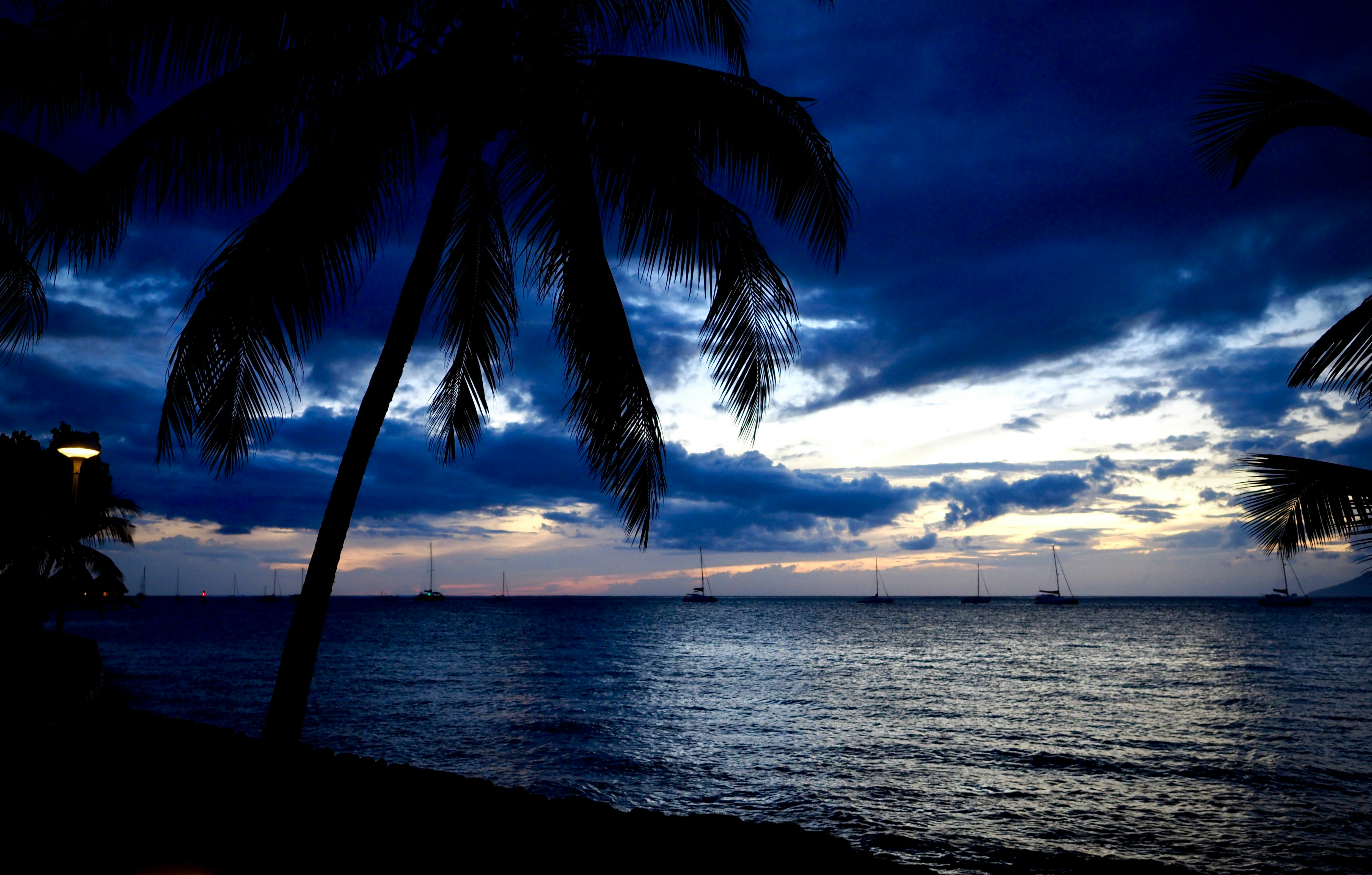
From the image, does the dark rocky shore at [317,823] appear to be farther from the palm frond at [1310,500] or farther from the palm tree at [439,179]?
the palm frond at [1310,500]

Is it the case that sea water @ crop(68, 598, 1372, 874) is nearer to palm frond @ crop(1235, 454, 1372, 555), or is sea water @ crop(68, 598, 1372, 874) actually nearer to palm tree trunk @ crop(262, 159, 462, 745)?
palm tree trunk @ crop(262, 159, 462, 745)

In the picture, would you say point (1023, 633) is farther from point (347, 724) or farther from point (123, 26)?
point (123, 26)

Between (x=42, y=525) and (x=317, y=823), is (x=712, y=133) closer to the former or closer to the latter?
(x=317, y=823)

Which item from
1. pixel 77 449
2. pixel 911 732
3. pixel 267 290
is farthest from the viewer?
pixel 911 732

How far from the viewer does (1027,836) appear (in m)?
12.7

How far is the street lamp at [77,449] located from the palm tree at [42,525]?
11.3 metres

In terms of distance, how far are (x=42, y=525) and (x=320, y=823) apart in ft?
106

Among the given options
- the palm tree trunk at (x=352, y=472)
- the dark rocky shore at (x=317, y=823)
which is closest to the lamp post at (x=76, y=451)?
the dark rocky shore at (x=317, y=823)

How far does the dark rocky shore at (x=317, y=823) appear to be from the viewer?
4.90 m

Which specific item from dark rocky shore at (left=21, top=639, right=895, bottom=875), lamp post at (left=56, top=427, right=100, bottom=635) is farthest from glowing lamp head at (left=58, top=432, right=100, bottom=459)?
dark rocky shore at (left=21, top=639, right=895, bottom=875)

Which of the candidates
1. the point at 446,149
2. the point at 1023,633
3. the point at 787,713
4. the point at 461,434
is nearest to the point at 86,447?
the point at 461,434

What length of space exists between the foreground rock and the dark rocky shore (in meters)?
0.02

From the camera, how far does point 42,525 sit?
92.5 ft

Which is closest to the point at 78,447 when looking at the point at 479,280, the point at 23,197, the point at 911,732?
the point at 23,197
